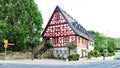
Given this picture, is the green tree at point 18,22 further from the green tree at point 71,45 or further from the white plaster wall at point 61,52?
the white plaster wall at point 61,52

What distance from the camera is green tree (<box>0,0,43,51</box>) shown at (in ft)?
155

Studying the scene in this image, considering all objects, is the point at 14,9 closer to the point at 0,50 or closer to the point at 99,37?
the point at 0,50

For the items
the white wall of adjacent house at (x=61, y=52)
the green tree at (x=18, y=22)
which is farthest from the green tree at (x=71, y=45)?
the green tree at (x=18, y=22)

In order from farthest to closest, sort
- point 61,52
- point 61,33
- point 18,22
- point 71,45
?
point 61,33
point 61,52
point 71,45
point 18,22

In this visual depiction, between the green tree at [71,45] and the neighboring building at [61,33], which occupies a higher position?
the neighboring building at [61,33]

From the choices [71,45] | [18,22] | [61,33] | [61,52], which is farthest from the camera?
[61,33]

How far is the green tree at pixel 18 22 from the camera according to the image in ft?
155

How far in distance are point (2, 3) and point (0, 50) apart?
28.1 feet

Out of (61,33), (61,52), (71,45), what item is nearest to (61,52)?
(61,52)

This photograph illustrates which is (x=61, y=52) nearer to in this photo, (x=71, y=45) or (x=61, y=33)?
(x=61, y=33)

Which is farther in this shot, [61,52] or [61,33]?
[61,33]

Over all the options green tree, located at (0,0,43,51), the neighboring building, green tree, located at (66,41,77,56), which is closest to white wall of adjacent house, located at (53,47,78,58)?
the neighboring building

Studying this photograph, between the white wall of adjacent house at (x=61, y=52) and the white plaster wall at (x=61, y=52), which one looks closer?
the white wall of adjacent house at (x=61, y=52)

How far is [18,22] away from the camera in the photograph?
161ft
